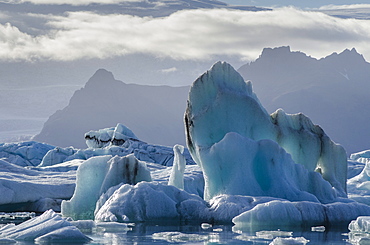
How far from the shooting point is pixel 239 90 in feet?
73.0

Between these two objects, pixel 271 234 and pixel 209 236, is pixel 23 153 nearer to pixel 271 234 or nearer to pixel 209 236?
pixel 209 236

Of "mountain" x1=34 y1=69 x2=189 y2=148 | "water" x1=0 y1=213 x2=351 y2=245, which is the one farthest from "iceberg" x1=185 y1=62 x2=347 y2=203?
"mountain" x1=34 y1=69 x2=189 y2=148

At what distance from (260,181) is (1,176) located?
37.0ft

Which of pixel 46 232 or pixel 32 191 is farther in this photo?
pixel 32 191

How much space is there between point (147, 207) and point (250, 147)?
173 inches

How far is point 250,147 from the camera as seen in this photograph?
20.5 meters

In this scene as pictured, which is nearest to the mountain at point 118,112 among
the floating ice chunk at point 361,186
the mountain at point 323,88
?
the mountain at point 323,88

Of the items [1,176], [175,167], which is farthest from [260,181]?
[1,176]

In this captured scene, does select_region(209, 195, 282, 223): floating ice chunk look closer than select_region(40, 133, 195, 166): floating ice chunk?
Yes

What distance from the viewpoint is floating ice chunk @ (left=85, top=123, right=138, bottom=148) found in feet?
158

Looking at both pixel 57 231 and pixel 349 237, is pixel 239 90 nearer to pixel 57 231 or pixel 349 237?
pixel 349 237

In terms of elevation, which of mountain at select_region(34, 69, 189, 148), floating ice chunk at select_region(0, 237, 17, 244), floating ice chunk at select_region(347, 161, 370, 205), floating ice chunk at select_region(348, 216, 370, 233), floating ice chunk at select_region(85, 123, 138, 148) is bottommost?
A: floating ice chunk at select_region(347, 161, 370, 205)

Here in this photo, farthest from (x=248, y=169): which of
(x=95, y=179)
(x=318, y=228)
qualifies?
(x=95, y=179)

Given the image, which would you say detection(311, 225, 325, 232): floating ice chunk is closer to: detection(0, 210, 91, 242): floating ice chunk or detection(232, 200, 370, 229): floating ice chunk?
detection(232, 200, 370, 229): floating ice chunk
